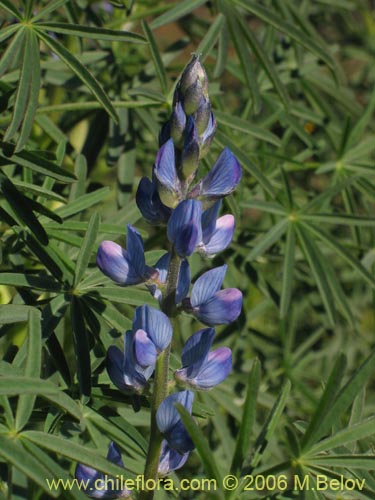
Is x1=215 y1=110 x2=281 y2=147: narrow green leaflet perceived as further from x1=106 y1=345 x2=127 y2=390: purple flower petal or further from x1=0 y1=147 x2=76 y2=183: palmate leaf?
x1=106 y1=345 x2=127 y2=390: purple flower petal

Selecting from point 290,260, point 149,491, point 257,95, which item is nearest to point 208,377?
point 149,491

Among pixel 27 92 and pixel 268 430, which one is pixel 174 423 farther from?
pixel 27 92

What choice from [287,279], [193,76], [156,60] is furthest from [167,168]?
[287,279]

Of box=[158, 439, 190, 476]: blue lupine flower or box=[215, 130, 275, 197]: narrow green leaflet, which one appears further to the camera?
box=[215, 130, 275, 197]: narrow green leaflet

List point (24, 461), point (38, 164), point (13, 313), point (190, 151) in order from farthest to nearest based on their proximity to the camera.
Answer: point (38, 164), point (13, 313), point (190, 151), point (24, 461)

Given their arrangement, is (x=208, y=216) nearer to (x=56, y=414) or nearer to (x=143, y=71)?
(x=56, y=414)

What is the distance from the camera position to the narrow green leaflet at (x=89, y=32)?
142 cm

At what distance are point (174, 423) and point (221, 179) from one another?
34 centimetres

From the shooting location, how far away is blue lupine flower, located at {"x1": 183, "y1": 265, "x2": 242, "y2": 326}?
1115mm

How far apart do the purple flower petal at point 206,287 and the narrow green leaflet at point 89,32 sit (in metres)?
0.50

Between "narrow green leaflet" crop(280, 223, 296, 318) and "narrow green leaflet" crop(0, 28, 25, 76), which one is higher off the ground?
"narrow green leaflet" crop(0, 28, 25, 76)

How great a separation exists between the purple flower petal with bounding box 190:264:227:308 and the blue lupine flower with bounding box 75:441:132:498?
25 centimetres

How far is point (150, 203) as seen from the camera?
117 centimetres

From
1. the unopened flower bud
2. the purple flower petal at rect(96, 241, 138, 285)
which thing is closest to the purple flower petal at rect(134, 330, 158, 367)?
the purple flower petal at rect(96, 241, 138, 285)
